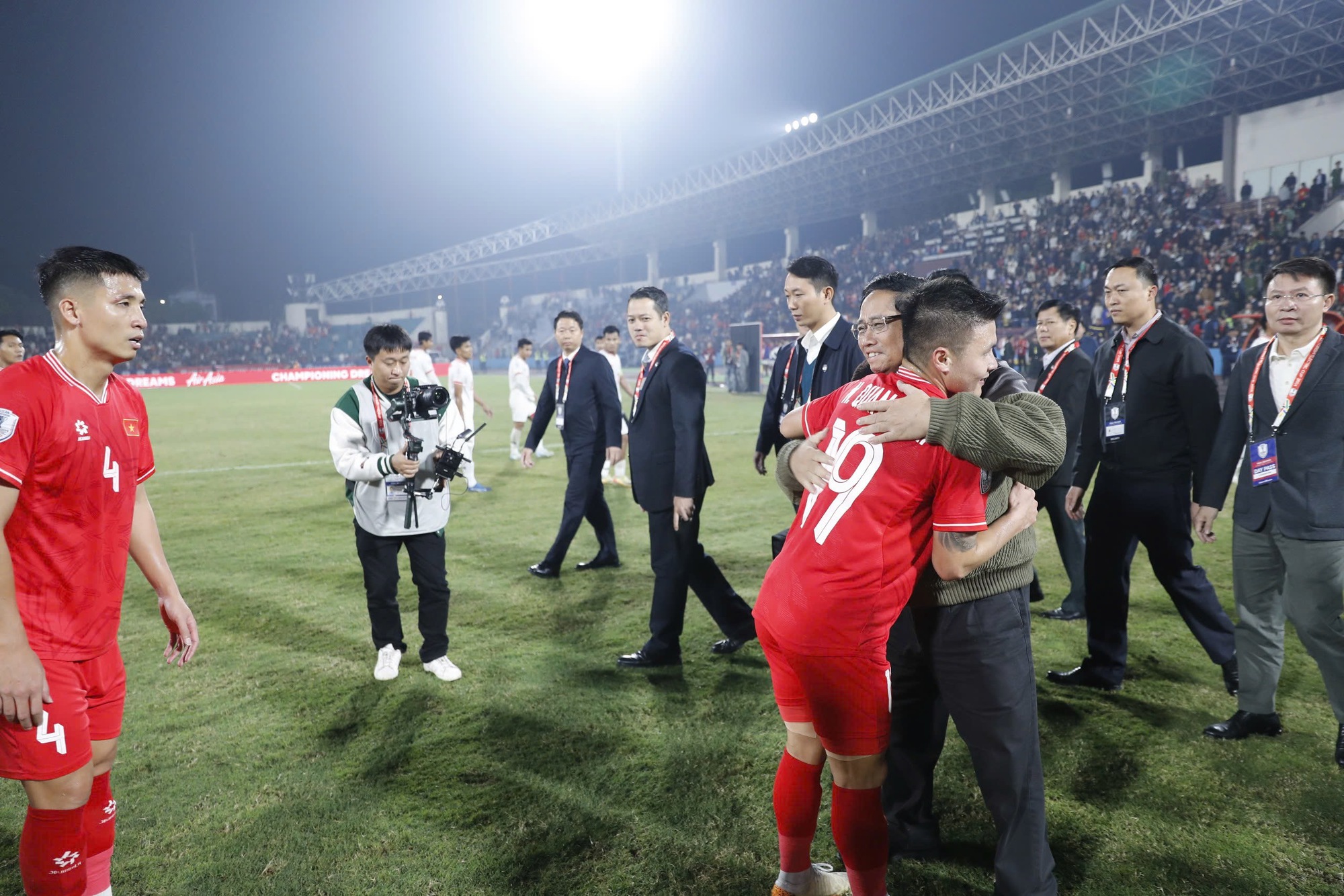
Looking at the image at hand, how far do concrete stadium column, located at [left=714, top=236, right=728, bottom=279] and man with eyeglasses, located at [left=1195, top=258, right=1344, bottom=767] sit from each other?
1751 inches

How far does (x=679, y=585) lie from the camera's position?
436 centimetres

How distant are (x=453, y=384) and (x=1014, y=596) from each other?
9.76 metres

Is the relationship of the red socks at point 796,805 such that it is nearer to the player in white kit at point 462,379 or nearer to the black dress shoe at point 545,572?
the black dress shoe at point 545,572

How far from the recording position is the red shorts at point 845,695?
1.98 metres

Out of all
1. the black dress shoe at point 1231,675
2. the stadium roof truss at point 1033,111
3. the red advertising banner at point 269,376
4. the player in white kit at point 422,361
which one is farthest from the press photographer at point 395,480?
the red advertising banner at point 269,376

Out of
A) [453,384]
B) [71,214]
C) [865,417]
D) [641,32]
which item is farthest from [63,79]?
[865,417]

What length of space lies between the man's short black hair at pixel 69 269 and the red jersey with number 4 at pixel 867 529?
2140mm

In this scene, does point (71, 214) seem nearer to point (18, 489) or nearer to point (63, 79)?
point (63, 79)

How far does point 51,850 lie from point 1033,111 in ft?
101

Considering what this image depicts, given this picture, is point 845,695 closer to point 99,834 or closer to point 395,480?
point 99,834

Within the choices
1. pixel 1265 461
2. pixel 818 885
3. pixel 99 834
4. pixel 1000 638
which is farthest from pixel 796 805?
pixel 1265 461

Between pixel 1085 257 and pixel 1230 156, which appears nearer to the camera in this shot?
pixel 1230 156

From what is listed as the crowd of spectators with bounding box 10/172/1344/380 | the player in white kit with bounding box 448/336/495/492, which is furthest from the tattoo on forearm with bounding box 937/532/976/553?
the crowd of spectators with bounding box 10/172/1344/380

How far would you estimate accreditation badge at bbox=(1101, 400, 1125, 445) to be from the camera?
12.9ft
